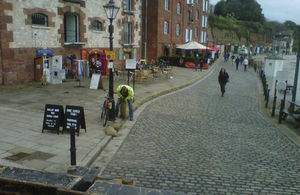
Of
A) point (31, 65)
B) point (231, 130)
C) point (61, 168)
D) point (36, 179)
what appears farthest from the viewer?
point (31, 65)

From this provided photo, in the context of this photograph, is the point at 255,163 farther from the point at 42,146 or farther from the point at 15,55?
the point at 15,55

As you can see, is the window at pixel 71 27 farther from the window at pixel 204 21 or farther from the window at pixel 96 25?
the window at pixel 204 21

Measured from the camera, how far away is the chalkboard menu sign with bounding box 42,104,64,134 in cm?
821

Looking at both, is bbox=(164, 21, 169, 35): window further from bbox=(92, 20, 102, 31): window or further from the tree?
the tree

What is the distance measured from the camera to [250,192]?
18.1ft

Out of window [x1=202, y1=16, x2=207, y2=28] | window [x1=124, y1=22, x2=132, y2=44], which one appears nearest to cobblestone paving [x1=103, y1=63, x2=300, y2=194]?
window [x1=124, y1=22, x2=132, y2=44]

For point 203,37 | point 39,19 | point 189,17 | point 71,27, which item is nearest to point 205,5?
point 203,37

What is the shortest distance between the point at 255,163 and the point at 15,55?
13.6 m

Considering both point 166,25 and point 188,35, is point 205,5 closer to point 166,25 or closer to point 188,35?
point 188,35

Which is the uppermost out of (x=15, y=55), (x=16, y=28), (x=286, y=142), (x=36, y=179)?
(x=16, y=28)

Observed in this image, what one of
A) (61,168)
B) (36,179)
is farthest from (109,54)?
(36,179)

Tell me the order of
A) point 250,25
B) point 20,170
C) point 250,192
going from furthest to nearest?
1. point 250,25
2. point 250,192
3. point 20,170

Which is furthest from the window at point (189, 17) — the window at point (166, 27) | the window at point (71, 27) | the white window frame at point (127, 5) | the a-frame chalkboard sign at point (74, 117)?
the a-frame chalkboard sign at point (74, 117)

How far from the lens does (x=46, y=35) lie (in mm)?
17469
